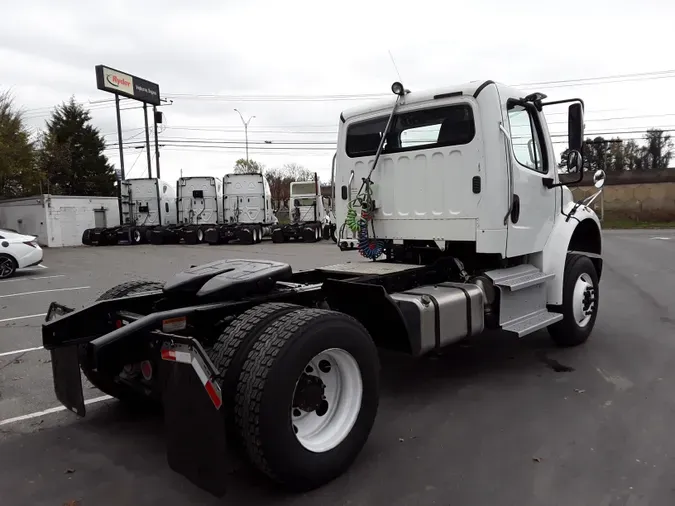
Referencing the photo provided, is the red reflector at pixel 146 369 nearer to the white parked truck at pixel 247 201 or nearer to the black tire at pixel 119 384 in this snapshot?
the black tire at pixel 119 384

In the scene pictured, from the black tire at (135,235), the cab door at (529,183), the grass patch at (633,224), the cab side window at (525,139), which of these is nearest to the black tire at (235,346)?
the cab door at (529,183)

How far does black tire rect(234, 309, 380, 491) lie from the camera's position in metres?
2.91

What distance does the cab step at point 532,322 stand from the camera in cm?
513

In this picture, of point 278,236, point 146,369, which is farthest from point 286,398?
point 278,236

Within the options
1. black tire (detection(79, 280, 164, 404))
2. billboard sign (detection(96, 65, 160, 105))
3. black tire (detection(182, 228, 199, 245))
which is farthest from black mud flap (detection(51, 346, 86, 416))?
billboard sign (detection(96, 65, 160, 105))

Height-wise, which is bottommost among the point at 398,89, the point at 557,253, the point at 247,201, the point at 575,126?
the point at 557,253

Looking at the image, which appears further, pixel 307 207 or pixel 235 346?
pixel 307 207

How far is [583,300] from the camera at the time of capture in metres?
6.17

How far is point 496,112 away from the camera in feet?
16.5

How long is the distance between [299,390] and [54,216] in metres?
30.9

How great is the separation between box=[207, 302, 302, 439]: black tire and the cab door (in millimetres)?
2883

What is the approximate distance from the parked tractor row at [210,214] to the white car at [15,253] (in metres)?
11.8

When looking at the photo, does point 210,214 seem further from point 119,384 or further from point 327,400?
point 327,400

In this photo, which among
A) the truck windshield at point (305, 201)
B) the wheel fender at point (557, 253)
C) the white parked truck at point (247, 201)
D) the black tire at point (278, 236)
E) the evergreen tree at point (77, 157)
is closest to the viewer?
the wheel fender at point (557, 253)
